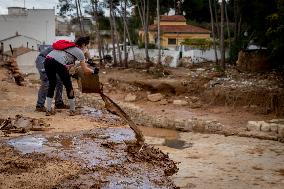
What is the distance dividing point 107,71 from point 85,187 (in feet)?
84.4

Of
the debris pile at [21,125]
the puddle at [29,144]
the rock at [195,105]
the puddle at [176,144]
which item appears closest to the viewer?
the puddle at [29,144]

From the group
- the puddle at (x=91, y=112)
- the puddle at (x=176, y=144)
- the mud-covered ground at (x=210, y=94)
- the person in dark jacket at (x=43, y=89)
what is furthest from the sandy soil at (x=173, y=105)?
the person in dark jacket at (x=43, y=89)

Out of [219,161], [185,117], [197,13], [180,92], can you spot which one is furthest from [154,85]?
[197,13]

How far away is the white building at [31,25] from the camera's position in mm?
48906

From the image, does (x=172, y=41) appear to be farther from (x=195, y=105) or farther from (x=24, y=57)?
(x=195, y=105)

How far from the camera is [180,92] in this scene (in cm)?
2211

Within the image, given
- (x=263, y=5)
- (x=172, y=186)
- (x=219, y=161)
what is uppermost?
(x=263, y=5)

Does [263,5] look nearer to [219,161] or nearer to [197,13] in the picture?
[219,161]

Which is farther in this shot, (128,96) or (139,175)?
(128,96)

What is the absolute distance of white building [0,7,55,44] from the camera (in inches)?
1925

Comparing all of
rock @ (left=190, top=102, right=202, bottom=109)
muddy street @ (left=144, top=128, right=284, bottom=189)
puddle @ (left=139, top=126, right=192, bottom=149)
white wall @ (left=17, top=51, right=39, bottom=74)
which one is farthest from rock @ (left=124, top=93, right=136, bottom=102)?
white wall @ (left=17, top=51, right=39, bottom=74)

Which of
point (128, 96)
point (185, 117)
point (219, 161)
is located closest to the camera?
point (219, 161)

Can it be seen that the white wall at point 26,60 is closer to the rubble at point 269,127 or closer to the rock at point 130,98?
the rock at point 130,98

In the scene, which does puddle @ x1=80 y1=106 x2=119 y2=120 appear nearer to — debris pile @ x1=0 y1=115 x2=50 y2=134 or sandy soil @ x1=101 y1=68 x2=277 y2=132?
debris pile @ x1=0 y1=115 x2=50 y2=134
